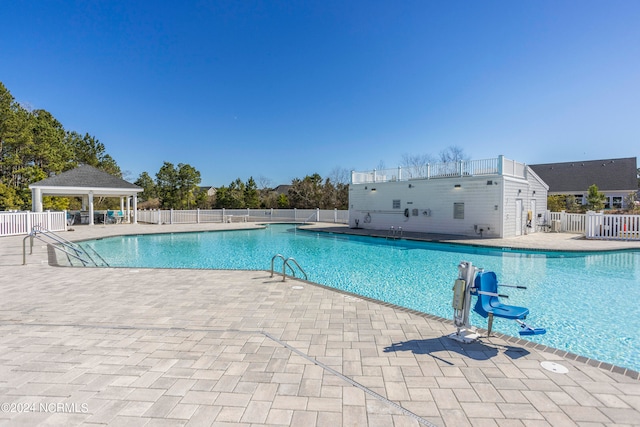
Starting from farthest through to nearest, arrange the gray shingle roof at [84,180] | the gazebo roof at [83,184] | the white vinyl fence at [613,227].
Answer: the gray shingle roof at [84,180]
the gazebo roof at [83,184]
the white vinyl fence at [613,227]

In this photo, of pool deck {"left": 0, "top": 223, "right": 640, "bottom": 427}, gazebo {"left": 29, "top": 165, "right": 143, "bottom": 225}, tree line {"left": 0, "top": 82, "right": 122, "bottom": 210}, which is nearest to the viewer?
pool deck {"left": 0, "top": 223, "right": 640, "bottom": 427}

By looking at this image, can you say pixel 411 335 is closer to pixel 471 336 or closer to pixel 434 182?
pixel 471 336

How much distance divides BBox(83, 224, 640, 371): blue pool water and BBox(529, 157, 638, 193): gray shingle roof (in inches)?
930

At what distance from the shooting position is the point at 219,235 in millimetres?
17328

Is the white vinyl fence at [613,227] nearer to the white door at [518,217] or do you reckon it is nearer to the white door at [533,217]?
the white door at [533,217]

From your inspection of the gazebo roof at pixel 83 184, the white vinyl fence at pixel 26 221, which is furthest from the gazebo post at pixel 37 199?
the white vinyl fence at pixel 26 221

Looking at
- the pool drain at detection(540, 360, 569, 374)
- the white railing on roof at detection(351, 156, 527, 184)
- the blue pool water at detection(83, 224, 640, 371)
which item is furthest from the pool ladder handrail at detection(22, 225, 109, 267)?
the white railing on roof at detection(351, 156, 527, 184)

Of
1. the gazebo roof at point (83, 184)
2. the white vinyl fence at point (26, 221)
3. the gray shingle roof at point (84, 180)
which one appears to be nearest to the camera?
the white vinyl fence at point (26, 221)

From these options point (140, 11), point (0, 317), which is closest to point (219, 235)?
point (140, 11)

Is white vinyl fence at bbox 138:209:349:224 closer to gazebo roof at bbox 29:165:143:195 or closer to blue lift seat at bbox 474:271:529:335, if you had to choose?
gazebo roof at bbox 29:165:143:195

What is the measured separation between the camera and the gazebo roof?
17.8 metres

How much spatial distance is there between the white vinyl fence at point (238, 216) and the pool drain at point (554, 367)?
20532 mm

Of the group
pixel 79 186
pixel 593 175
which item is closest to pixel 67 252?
pixel 79 186

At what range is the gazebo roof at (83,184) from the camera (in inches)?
699
